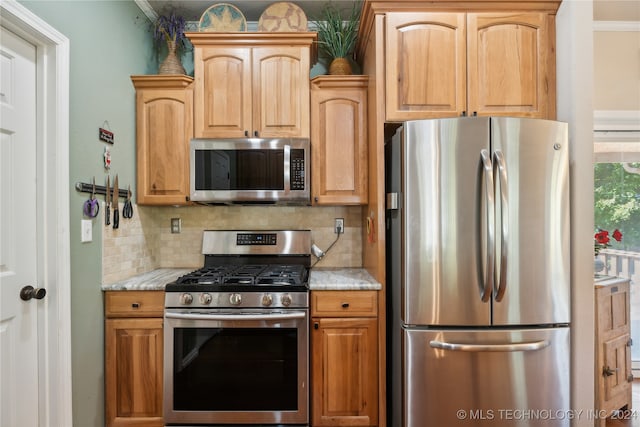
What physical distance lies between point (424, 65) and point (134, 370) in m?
2.36

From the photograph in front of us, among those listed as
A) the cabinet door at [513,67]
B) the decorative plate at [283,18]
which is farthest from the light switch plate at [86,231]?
the cabinet door at [513,67]

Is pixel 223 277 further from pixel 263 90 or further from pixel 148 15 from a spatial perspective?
pixel 148 15

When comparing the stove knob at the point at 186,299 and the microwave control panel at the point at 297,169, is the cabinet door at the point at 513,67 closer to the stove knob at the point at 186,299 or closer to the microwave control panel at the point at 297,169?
the microwave control panel at the point at 297,169

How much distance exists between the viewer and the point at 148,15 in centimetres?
237

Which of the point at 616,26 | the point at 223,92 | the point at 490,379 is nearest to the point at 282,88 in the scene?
the point at 223,92

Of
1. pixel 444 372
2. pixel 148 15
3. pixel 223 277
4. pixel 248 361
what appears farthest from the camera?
pixel 148 15

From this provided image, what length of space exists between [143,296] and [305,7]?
7.25ft

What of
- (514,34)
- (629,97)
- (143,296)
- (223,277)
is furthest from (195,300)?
(629,97)

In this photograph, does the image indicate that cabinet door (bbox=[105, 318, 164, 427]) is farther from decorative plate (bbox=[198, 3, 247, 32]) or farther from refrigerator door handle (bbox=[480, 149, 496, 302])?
decorative plate (bbox=[198, 3, 247, 32])

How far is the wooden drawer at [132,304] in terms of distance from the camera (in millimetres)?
1863

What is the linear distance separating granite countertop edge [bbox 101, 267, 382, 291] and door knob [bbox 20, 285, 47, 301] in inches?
15.1

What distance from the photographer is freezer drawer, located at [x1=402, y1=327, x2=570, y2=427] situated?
1628 mm

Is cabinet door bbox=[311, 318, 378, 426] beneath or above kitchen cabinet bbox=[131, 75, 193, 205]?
beneath

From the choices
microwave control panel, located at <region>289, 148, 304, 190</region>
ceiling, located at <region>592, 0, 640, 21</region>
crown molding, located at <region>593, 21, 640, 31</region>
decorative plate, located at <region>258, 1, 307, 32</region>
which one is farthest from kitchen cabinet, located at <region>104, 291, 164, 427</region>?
crown molding, located at <region>593, 21, 640, 31</region>
